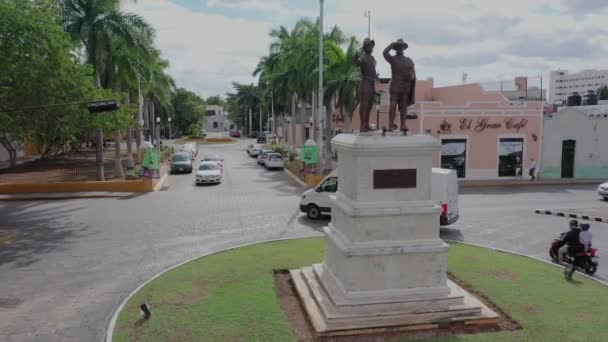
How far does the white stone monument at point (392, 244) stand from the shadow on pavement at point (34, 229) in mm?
8972

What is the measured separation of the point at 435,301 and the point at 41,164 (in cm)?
3526

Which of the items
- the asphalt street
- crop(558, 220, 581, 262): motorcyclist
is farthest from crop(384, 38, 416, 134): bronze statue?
the asphalt street

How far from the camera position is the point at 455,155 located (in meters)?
30.8

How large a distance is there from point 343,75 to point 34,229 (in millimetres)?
19620

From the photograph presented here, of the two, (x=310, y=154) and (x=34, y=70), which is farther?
(x=310, y=154)

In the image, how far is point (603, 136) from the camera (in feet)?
104

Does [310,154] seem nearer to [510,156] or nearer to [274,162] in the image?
[274,162]

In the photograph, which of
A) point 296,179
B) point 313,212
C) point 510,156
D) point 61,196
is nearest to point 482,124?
point 510,156

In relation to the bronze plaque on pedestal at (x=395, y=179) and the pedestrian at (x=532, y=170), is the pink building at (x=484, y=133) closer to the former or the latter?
the pedestrian at (x=532, y=170)

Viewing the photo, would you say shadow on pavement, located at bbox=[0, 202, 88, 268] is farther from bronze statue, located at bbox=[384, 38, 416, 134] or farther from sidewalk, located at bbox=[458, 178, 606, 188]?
sidewalk, located at bbox=[458, 178, 606, 188]

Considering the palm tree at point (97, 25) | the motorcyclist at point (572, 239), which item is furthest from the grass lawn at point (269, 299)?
the palm tree at point (97, 25)

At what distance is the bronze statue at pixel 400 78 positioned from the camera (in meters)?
9.69

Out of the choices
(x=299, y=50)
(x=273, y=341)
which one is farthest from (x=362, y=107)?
(x=299, y=50)

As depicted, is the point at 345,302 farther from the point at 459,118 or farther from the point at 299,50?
the point at 299,50
